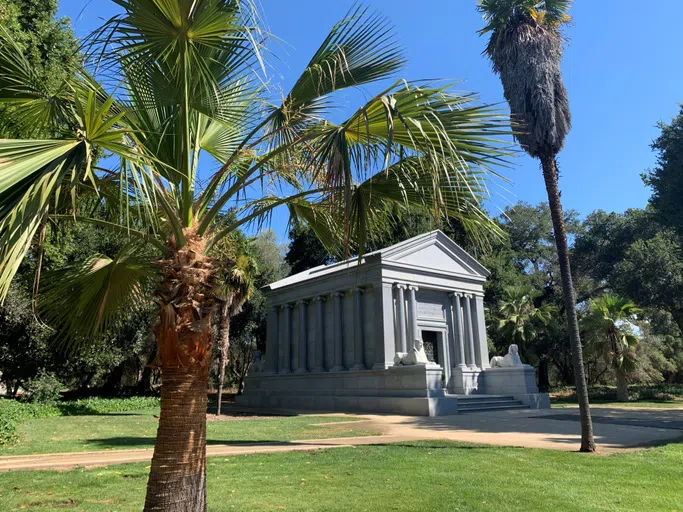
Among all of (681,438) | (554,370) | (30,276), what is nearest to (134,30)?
(30,276)

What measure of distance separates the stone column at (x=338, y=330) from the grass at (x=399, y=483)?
1649 cm

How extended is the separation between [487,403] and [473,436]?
32.0ft

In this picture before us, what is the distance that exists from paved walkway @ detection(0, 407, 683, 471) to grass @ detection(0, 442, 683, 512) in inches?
42.7

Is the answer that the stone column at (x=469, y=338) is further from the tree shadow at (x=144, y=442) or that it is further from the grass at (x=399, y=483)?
the grass at (x=399, y=483)

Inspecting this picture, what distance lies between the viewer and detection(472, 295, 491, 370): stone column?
1075 inches

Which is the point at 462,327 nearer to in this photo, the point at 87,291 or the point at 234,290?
the point at 234,290

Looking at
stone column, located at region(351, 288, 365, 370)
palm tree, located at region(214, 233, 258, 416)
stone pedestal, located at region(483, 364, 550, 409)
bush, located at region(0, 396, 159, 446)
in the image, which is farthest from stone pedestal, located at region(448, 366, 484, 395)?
bush, located at region(0, 396, 159, 446)

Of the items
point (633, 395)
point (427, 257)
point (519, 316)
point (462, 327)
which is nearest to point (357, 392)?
point (462, 327)

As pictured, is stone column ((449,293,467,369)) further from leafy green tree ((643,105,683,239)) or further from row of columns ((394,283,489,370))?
leafy green tree ((643,105,683,239))

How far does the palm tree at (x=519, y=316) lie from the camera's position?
3388 centimetres

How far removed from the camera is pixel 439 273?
86.8ft

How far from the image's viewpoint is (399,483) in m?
6.99

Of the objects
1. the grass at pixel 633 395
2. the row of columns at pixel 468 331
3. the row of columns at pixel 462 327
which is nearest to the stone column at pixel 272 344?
the row of columns at pixel 462 327

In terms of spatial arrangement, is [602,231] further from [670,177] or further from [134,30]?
[134,30]
